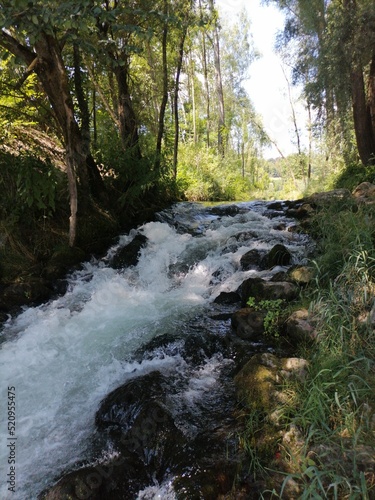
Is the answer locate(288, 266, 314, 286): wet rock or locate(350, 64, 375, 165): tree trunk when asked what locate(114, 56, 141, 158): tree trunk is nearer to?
locate(288, 266, 314, 286): wet rock

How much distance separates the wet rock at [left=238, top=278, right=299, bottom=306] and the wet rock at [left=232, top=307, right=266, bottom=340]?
33cm

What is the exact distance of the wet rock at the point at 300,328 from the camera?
324 cm

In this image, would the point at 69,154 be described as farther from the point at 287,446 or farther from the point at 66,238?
the point at 287,446

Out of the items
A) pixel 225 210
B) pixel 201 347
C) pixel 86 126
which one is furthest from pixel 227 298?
pixel 225 210

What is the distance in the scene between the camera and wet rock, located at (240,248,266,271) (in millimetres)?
5614

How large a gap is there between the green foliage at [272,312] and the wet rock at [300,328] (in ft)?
0.47

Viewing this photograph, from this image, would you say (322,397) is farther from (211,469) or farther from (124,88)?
(124,88)

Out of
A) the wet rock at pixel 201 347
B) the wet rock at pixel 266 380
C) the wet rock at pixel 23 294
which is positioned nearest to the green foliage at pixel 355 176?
the wet rock at pixel 201 347

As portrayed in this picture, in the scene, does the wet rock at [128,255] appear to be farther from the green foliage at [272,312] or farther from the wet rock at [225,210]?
the wet rock at [225,210]

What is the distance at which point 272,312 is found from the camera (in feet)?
12.3

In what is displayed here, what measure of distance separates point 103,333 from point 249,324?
6.60 feet

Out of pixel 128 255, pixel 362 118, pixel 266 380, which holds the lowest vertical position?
pixel 266 380

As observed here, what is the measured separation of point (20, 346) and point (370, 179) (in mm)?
8976

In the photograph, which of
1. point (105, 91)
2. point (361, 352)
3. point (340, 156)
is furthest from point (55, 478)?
point (340, 156)
